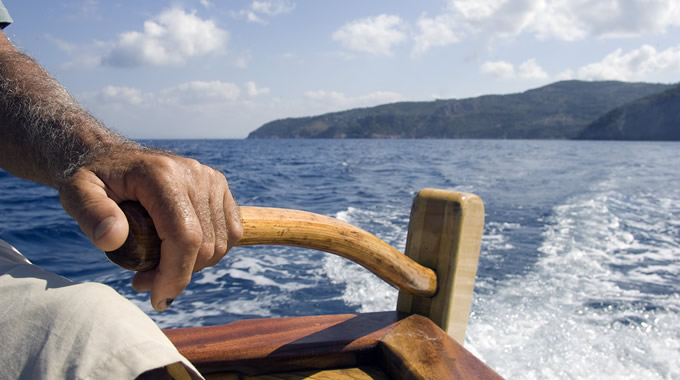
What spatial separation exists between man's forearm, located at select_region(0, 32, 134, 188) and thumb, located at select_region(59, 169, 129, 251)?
0.10 meters

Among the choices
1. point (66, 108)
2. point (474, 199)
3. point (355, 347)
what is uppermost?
point (66, 108)

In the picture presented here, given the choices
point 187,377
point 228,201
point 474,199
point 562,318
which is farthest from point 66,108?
point 562,318

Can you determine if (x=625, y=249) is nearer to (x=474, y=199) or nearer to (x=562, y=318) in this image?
(x=562, y=318)

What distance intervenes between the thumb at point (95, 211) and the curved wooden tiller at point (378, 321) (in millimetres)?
340

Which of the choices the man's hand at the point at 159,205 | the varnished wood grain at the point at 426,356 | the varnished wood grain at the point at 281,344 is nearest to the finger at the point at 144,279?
the man's hand at the point at 159,205

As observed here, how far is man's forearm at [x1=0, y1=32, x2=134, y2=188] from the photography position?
747 mm

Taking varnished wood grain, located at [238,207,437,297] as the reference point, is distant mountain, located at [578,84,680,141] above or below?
above

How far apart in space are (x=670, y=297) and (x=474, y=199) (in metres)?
3.37

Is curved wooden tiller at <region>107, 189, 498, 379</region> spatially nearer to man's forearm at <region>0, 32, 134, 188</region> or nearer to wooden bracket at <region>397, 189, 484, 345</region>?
wooden bracket at <region>397, 189, 484, 345</region>

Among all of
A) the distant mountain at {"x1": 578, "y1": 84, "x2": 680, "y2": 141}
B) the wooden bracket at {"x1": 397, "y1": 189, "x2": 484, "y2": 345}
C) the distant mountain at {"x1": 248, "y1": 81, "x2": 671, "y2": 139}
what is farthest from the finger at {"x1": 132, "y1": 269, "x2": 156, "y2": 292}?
the distant mountain at {"x1": 248, "y1": 81, "x2": 671, "y2": 139}

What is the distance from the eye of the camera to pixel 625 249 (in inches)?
209

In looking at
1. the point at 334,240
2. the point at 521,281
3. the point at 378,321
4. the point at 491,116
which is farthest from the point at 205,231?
the point at 491,116

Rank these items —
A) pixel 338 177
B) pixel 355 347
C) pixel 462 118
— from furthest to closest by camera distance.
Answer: pixel 462 118, pixel 338 177, pixel 355 347

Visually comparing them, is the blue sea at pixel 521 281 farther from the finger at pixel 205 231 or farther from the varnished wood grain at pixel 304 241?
the finger at pixel 205 231
